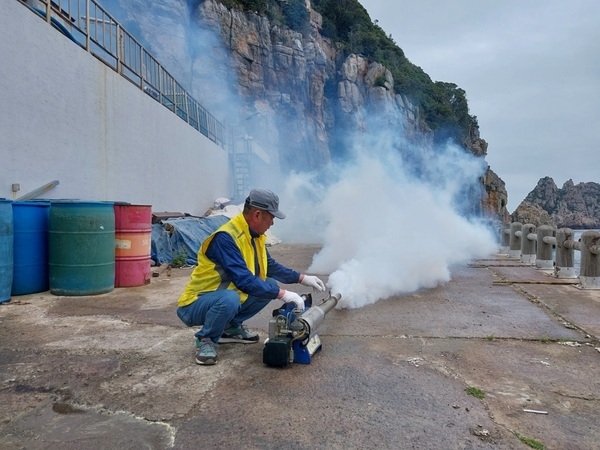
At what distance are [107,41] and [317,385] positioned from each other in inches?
390

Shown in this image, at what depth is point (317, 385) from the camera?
8.43 ft

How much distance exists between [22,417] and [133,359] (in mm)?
901

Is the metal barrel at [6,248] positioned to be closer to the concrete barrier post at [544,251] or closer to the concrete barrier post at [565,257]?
the concrete barrier post at [565,257]

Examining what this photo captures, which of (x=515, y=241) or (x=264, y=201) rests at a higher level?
(x=264, y=201)

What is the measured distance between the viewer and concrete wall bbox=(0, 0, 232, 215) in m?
5.95

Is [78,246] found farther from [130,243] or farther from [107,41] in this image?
[107,41]

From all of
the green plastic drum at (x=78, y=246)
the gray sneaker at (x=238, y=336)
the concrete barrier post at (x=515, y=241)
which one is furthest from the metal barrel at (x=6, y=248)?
the concrete barrier post at (x=515, y=241)

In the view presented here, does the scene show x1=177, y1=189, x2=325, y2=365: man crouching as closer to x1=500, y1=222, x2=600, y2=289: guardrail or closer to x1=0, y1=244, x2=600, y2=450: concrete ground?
x1=0, y1=244, x2=600, y2=450: concrete ground

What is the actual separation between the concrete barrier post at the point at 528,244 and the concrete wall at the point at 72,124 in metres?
9.18

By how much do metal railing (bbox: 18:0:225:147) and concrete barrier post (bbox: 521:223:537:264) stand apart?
9962 millimetres

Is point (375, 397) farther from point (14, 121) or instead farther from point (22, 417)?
point (14, 121)

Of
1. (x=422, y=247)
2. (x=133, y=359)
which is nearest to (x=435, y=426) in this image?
(x=133, y=359)

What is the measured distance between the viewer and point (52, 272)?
524 centimetres

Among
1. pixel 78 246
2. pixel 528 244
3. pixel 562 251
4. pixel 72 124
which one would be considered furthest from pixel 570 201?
pixel 78 246
